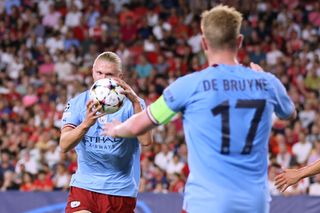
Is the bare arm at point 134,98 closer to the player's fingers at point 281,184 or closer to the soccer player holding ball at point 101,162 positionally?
the soccer player holding ball at point 101,162

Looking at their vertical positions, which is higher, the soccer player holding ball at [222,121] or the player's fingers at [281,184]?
the soccer player holding ball at [222,121]

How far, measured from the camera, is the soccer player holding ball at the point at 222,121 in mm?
4812

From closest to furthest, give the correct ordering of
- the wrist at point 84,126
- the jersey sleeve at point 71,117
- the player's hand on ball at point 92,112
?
the player's hand on ball at point 92,112 → the wrist at point 84,126 → the jersey sleeve at point 71,117

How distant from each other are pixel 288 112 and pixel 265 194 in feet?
1.77

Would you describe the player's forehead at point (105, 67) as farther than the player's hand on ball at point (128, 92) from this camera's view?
Yes

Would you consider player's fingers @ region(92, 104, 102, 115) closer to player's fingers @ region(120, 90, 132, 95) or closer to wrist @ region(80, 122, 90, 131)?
wrist @ region(80, 122, 90, 131)

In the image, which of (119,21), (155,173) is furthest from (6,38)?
(155,173)

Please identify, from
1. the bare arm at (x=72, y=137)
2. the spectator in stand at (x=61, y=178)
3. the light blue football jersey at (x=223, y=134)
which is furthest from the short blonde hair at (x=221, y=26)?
the spectator in stand at (x=61, y=178)

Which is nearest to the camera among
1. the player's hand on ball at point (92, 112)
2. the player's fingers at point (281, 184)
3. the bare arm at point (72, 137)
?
the player's fingers at point (281, 184)

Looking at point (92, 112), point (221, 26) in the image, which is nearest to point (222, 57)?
point (221, 26)

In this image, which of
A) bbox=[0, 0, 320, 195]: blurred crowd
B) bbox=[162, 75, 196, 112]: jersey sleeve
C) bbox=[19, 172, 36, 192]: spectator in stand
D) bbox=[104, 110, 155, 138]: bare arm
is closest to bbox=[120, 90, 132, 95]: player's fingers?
bbox=[104, 110, 155, 138]: bare arm

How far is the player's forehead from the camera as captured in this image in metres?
7.40

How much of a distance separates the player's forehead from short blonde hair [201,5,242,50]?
104 inches

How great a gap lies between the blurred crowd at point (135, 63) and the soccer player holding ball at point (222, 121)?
911 centimetres
